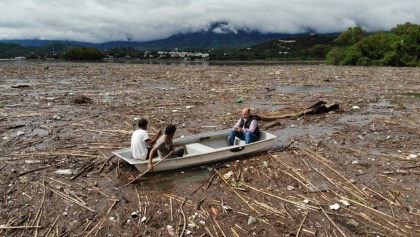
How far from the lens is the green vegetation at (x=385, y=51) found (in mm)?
63531

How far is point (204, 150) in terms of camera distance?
33.3ft

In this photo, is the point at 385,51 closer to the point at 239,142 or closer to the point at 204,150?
the point at 239,142

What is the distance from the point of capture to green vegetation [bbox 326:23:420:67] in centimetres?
6353

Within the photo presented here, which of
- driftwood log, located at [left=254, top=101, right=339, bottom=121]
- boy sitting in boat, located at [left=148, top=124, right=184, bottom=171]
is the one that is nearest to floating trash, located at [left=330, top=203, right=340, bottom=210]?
boy sitting in boat, located at [left=148, top=124, right=184, bottom=171]

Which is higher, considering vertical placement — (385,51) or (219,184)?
(385,51)

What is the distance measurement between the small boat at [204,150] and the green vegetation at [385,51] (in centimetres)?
5952

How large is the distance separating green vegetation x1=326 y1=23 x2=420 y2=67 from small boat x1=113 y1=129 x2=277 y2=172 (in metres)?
59.5

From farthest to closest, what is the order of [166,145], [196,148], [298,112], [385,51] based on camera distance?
[385,51] → [298,112] → [196,148] → [166,145]

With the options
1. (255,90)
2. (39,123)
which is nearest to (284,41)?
(255,90)

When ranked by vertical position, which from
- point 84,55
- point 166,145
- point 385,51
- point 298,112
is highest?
point 385,51

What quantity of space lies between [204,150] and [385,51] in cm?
6827

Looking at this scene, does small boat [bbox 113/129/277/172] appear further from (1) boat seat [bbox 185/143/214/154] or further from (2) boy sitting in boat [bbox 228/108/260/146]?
(2) boy sitting in boat [bbox 228/108/260/146]

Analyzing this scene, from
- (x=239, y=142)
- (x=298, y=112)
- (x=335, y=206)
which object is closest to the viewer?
(x=335, y=206)

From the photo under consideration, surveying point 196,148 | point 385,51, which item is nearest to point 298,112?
point 196,148
